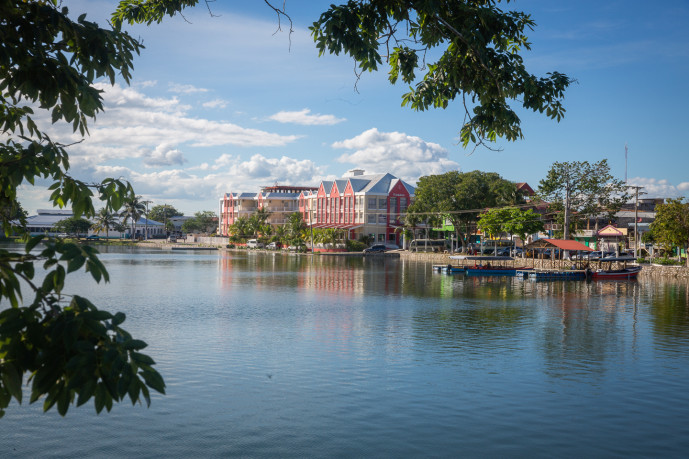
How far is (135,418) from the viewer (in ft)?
37.7

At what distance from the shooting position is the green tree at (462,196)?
71.9 metres

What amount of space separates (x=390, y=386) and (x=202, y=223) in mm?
142410

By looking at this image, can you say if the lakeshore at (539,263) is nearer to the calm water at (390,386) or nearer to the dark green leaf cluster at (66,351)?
the calm water at (390,386)

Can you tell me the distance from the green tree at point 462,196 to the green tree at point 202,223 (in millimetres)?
86856

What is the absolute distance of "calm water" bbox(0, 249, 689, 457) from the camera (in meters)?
10.5

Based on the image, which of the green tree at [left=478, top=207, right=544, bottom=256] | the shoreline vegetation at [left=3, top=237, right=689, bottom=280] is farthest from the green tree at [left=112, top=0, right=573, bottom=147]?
the green tree at [left=478, top=207, right=544, bottom=256]

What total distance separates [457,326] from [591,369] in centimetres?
738

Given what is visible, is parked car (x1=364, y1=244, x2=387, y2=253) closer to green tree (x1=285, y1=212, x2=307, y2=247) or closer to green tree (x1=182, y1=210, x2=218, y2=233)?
green tree (x1=285, y1=212, x2=307, y2=247)

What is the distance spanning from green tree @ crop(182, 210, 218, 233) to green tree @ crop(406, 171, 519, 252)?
285 ft

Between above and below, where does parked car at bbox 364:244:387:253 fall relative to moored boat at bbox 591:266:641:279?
above

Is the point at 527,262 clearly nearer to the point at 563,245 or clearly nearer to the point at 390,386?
the point at 563,245

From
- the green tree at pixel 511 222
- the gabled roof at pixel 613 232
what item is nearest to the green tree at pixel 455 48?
the green tree at pixel 511 222

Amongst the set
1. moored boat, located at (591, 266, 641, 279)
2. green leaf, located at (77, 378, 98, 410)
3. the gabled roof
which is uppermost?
the gabled roof

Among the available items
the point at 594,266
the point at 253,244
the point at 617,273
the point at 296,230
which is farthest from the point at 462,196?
the point at 253,244
